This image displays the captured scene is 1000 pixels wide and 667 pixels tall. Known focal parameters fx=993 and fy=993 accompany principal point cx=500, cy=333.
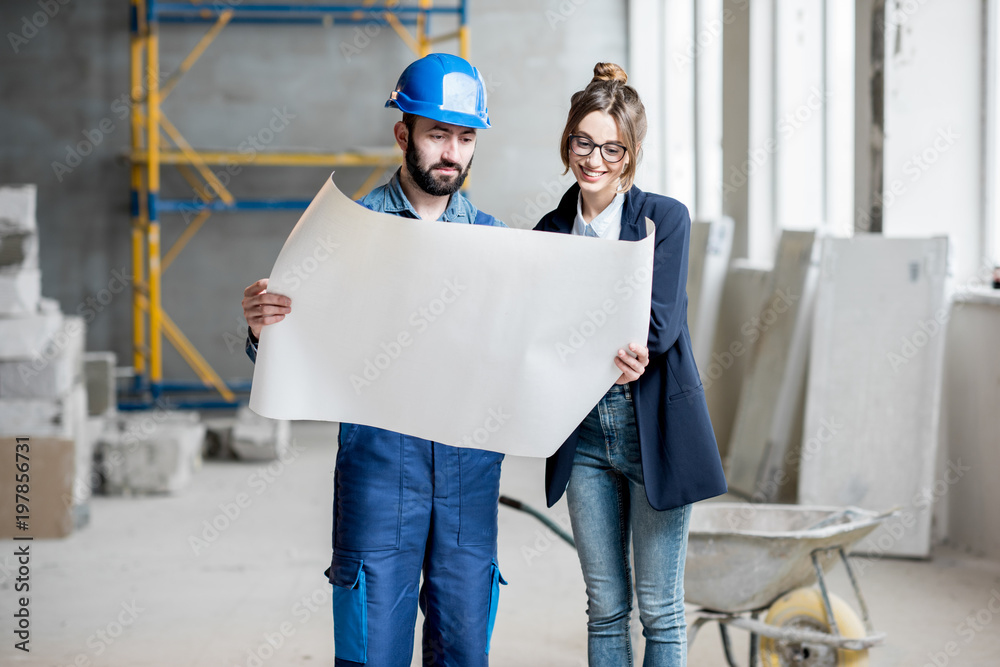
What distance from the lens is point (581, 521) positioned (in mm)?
2074

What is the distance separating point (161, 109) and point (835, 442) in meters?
6.71

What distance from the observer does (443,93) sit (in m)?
1.91

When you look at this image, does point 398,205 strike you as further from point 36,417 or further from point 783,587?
point 36,417

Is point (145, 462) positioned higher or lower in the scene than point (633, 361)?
lower

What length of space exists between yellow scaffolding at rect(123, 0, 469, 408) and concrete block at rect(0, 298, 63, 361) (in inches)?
124

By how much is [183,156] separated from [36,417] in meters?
3.61

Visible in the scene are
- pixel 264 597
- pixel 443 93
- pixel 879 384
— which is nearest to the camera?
pixel 443 93

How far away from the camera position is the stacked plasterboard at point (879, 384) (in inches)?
175

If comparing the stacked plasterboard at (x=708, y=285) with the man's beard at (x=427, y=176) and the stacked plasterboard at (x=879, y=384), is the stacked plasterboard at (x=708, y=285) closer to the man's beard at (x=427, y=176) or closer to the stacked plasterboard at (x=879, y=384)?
the stacked plasterboard at (x=879, y=384)

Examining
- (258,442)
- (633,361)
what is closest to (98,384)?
(258,442)

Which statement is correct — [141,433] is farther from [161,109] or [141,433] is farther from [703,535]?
[703,535]

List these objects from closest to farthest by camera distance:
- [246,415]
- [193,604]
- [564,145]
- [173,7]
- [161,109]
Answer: [564,145], [193,604], [246,415], [173,7], [161,109]

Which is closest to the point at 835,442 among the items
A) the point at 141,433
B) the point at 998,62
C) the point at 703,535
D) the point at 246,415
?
the point at 998,62

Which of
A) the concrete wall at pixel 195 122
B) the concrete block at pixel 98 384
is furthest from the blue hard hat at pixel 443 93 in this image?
the concrete wall at pixel 195 122
